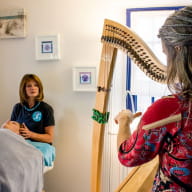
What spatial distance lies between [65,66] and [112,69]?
0.82 meters

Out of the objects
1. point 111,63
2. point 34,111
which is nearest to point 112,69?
point 111,63

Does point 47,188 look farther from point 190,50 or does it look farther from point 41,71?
point 190,50

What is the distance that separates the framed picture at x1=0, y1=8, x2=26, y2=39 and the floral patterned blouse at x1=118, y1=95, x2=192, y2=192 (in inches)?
69.3

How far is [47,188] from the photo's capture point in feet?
7.54

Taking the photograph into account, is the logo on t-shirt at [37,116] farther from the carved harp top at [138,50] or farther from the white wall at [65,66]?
the carved harp top at [138,50]

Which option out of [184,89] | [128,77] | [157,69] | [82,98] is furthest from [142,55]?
[82,98]

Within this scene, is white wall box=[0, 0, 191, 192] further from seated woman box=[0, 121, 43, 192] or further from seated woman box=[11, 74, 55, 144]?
seated woman box=[0, 121, 43, 192]

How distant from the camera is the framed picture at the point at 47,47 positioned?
6.86 ft

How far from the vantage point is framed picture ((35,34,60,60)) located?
209 centimetres

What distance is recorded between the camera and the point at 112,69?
139 cm

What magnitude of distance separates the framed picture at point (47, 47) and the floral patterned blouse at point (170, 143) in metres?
1.52

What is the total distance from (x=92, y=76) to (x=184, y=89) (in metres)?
1.39

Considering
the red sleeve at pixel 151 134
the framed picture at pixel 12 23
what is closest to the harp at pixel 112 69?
the red sleeve at pixel 151 134

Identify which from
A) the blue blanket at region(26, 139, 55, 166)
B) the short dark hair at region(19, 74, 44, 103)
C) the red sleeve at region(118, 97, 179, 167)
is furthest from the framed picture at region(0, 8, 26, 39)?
the red sleeve at region(118, 97, 179, 167)
